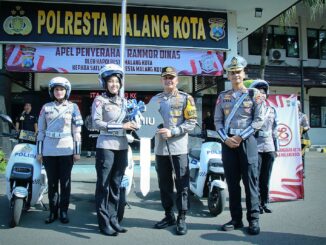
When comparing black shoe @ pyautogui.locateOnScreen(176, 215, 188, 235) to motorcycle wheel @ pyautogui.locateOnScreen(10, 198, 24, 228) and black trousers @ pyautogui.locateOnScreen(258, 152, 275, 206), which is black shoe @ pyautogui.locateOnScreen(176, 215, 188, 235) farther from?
motorcycle wheel @ pyautogui.locateOnScreen(10, 198, 24, 228)

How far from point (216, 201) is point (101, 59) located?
20.6 ft

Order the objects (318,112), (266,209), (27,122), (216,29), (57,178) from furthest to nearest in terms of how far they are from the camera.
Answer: (318,112)
(216,29)
(27,122)
(266,209)
(57,178)

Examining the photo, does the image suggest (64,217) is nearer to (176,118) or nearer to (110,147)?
(110,147)

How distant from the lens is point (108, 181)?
14.9ft

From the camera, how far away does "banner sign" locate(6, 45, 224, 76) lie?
9.97 meters

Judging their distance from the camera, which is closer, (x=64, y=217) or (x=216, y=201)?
(x=64, y=217)

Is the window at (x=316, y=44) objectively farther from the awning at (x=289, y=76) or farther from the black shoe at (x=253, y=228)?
the black shoe at (x=253, y=228)

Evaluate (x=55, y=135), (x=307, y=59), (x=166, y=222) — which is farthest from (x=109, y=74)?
(x=307, y=59)

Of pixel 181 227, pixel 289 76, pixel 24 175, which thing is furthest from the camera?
pixel 289 76

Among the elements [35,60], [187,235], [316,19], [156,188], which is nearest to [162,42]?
[35,60]

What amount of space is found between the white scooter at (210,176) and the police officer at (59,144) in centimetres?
196

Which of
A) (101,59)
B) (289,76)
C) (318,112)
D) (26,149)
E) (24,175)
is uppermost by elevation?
(289,76)

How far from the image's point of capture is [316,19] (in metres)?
20.0

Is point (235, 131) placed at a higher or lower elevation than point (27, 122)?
lower
